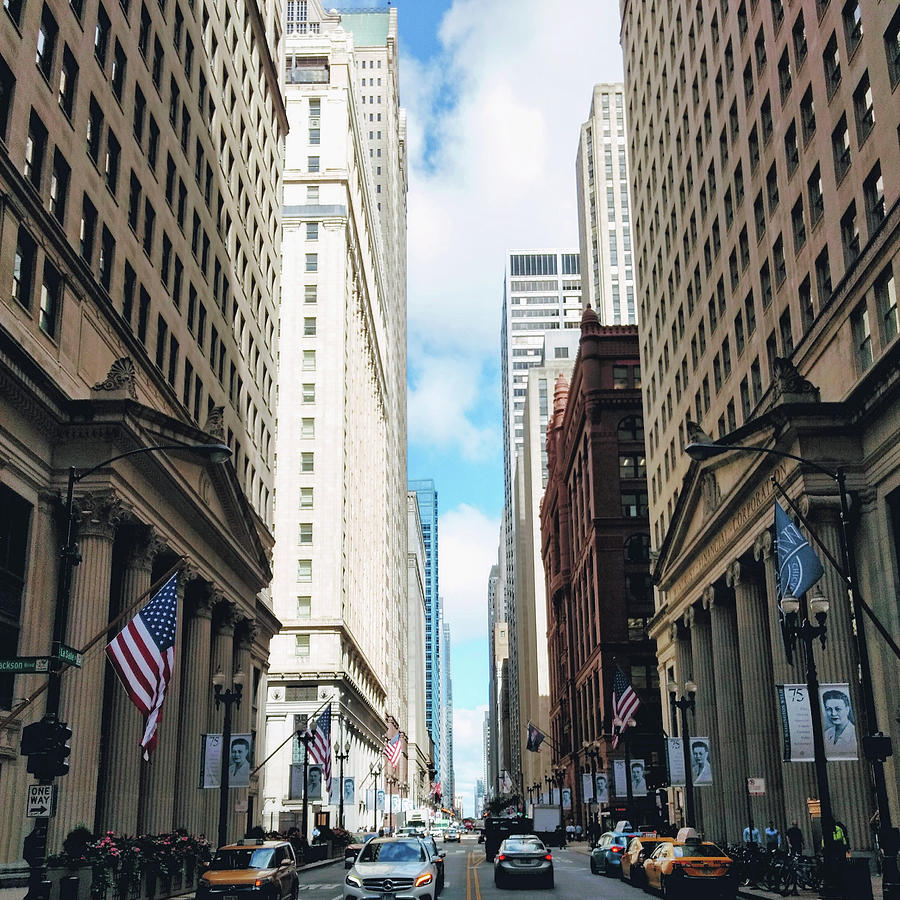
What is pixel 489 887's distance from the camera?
129 ft

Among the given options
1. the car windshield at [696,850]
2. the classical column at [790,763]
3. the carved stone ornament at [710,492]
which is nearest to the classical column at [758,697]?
the classical column at [790,763]

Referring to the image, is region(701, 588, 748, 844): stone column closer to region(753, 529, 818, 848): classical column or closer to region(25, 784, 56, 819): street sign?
region(753, 529, 818, 848): classical column

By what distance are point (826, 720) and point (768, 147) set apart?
96.3ft

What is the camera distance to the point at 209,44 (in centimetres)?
5534

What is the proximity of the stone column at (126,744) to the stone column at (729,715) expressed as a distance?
91.5ft

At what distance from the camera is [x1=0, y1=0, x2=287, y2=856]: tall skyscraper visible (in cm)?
3198

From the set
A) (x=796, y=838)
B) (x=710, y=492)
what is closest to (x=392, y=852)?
(x=796, y=838)

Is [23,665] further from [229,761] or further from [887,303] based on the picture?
[887,303]

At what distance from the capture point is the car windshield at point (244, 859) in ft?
→ 94.7

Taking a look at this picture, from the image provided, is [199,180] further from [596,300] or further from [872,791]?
[596,300]

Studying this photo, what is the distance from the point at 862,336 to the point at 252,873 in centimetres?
2555

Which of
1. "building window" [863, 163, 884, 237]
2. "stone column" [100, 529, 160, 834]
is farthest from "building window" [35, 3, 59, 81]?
"building window" [863, 163, 884, 237]

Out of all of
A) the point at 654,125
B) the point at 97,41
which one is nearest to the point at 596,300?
the point at 654,125

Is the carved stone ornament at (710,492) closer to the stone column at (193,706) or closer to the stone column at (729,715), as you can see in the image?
the stone column at (729,715)
